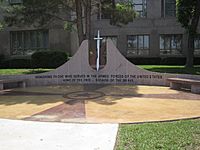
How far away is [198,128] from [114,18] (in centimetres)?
1745

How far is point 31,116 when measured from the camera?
33.4ft

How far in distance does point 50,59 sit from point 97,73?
1105cm

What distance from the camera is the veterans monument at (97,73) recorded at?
17297 millimetres

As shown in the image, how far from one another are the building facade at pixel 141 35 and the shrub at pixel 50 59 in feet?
20.8

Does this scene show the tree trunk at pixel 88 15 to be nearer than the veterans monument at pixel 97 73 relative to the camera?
No

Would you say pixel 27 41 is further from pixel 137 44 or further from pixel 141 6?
pixel 141 6

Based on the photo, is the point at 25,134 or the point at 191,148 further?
the point at 25,134

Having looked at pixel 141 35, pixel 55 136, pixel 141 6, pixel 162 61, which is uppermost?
pixel 141 6

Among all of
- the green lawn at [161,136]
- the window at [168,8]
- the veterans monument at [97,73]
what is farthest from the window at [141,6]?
the green lawn at [161,136]

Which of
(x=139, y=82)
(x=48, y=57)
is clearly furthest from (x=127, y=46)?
(x=139, y=82)

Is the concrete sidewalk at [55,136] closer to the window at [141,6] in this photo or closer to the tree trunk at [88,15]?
the tree trunk at [88,15]

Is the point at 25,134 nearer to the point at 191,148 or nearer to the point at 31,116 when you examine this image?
the point at 31,116

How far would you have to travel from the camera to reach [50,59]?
2809cm

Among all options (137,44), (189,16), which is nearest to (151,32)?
(137,44)
